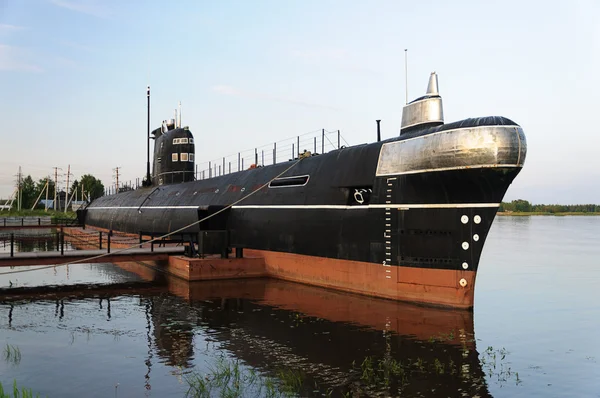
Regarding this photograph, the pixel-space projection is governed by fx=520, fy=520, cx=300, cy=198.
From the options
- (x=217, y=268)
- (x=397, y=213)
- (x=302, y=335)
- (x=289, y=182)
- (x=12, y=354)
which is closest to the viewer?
(x=12, y=354)

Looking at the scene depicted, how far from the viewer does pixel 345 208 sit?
62.2 feet

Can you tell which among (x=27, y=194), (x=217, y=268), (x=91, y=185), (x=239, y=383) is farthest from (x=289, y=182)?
(x=91, y=185)

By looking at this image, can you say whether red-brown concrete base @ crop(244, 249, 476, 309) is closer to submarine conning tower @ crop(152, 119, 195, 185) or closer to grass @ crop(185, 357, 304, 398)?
grass @ crop(185, 357, 304, 398)

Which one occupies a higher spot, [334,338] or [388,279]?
[388,279]

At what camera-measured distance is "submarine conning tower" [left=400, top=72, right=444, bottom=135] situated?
60.4 feet

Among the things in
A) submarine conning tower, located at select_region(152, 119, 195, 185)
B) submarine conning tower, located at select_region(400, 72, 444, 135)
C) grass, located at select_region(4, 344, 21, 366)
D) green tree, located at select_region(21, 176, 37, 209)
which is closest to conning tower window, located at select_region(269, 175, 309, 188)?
submarine conning tower, located at select_region(400, 72, 444, 135)

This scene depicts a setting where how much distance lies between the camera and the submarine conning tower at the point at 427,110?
1842 cm

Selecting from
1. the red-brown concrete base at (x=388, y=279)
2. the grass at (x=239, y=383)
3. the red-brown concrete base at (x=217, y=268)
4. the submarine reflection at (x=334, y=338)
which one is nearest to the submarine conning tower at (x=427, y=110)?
the red-brown concrete base at (x=388, y=279)

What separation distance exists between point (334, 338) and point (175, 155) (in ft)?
89.9

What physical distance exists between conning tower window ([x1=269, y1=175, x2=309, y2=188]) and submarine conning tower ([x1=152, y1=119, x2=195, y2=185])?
15694 millimetres

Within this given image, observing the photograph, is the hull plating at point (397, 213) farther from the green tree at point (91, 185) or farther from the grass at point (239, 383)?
the green tree at point (91, 185)

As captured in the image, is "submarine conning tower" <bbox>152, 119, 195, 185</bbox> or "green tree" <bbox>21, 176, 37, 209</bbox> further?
"green tree" <bbox>21, 176, 37, 209</bbox>

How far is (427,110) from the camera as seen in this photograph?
1847 cm

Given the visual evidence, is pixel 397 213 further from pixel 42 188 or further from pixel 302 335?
pixel 42 188
